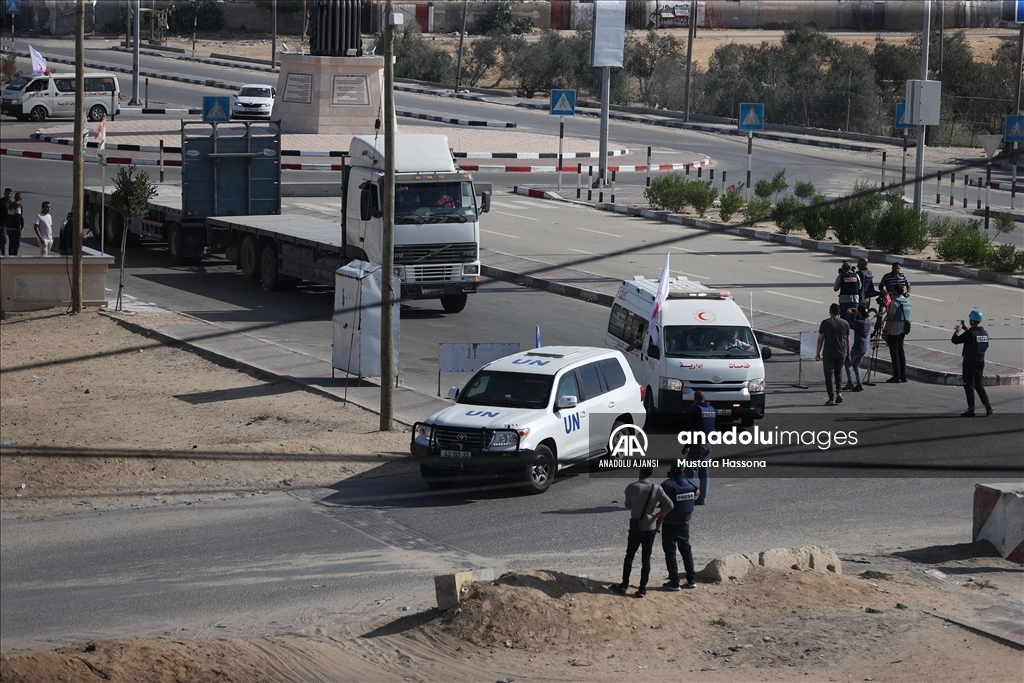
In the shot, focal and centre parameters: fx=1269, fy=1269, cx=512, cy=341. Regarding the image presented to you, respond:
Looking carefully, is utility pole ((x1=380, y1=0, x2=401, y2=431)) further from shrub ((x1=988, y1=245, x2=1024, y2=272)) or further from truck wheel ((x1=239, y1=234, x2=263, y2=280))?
shrub ((x1=988, y1=245, x2=1024, y2=272))

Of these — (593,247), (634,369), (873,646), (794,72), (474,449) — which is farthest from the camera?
(794,72)

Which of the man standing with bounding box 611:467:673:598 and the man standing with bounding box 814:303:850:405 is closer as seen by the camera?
the man standing with bounding box 611:467:673:598

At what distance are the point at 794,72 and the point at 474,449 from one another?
56280mm

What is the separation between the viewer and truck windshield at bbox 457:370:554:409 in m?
15.1

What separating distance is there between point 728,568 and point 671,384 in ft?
18.6

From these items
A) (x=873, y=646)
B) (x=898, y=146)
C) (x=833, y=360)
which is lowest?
(x=873, y=646)

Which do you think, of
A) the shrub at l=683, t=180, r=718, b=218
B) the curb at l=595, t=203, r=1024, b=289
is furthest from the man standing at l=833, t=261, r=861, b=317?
the shrub at l=683, t=180, r=718, b=218

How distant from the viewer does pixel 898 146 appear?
55688 mm

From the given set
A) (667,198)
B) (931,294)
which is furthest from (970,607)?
(667,198)

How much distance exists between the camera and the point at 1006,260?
2780cm

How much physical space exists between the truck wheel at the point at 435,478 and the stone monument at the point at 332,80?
106ft

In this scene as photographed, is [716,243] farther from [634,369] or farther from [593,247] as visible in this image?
[634,369]

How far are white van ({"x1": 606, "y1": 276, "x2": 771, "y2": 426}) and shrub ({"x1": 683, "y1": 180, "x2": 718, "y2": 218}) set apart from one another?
654 inches

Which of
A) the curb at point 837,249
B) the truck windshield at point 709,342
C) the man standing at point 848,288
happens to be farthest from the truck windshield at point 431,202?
the truck windshield at point 709,342
